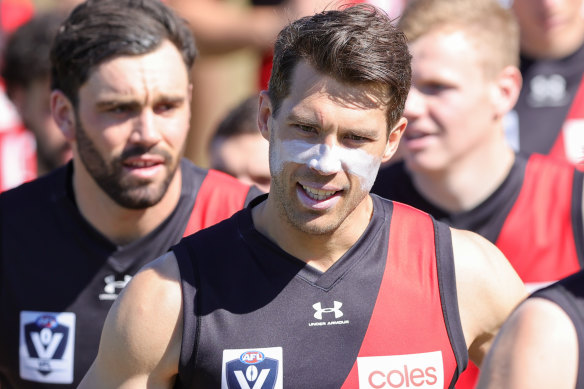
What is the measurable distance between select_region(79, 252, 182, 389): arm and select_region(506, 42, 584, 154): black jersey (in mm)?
3421

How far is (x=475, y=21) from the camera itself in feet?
17.1

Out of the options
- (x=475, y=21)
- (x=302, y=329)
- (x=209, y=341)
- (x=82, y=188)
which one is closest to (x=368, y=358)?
(x=302, y=329)

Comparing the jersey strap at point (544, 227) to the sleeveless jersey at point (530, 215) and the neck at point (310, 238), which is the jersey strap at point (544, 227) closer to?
the sleeveless jersey at point (530, 215)

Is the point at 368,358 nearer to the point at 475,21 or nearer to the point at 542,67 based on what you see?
the point at 475,21

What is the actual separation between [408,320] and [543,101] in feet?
10.8

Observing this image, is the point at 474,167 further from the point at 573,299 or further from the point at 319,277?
the point at 573,299

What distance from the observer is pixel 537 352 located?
260cm

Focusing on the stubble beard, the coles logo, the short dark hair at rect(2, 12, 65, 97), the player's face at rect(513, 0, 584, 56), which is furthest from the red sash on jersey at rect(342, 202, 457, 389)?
the short dark hair at rect(2, 12, 65, 97)

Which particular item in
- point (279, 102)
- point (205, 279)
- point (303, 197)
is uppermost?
point (279, 102)

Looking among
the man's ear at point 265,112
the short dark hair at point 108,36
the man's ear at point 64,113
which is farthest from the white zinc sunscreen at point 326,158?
the man's ear at point 64,113

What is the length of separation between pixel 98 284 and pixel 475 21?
224cm

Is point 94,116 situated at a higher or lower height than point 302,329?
higher

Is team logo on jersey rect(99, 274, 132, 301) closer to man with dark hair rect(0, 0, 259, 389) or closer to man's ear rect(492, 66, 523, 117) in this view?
man with dark hair rect(0, 0, 259, 389)

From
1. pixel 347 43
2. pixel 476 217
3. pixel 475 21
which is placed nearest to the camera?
pixel 347 43
